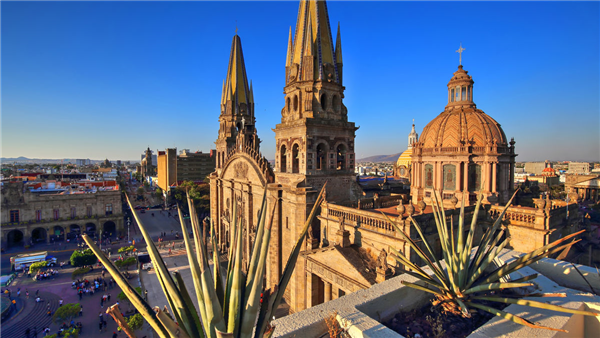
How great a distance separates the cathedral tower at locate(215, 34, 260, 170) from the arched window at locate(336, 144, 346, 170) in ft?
48.6

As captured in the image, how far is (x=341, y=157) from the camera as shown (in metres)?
22.0

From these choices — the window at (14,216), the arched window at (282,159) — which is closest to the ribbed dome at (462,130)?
the arched window at (282,159)

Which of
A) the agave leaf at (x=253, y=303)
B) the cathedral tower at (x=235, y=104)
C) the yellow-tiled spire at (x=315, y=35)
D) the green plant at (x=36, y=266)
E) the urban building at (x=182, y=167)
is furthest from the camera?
the urban building at (x=182, y=167)

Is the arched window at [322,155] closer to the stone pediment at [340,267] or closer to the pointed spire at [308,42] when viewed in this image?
the pointed spire at [308,42]

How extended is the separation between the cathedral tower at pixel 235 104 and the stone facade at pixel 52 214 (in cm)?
2694

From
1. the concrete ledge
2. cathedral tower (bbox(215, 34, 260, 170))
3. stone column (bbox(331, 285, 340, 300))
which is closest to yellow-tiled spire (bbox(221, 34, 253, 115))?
cathedral tower (bbox(215, 34, 260, 170))

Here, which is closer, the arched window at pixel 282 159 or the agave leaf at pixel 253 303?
the agave leaf at pixel 253 303

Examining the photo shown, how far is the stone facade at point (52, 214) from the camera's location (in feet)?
144

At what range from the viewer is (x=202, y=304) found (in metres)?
3.75

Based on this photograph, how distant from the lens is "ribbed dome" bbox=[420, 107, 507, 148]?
21.5 meters

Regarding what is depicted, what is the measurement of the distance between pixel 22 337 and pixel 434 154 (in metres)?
32.0

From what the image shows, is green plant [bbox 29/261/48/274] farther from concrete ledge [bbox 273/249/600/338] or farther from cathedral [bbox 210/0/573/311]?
concrete ledge [bbox 273/249/600/338]

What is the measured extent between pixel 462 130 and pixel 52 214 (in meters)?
55.4

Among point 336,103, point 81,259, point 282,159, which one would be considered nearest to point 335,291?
point 282,159
